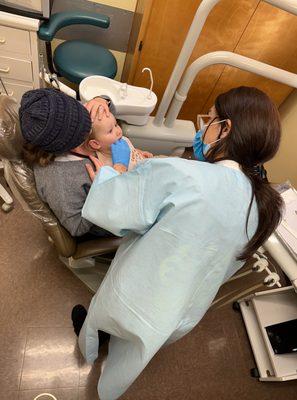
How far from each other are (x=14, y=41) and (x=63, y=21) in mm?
334

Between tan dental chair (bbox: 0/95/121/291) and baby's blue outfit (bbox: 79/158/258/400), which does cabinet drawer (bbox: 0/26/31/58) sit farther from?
baby's blue outfit (bbox: 79/158/258/400)

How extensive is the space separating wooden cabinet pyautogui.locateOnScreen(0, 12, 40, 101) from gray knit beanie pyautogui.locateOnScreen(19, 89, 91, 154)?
0.71 m

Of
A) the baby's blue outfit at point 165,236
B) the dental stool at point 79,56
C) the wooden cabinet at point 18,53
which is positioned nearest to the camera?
the baby's blue outfit at point 165,236

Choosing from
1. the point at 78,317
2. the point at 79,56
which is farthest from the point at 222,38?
the point at 78,317

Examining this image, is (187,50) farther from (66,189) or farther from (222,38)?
(66,189)

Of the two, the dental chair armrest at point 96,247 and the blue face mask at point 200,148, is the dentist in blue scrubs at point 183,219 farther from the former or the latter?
the dental chair armrest at point 96,247

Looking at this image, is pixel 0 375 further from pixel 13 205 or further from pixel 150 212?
pixel 150 212

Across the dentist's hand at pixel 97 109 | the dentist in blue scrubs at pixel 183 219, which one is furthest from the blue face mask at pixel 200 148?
the dentist's hand at pixel 97 109

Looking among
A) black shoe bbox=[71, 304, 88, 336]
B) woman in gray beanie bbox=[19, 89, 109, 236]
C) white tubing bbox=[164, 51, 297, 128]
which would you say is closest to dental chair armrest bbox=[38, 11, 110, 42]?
woman in gray beanie bbox=[19, 89, 109, 236]

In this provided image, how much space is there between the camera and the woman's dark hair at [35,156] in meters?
1.09

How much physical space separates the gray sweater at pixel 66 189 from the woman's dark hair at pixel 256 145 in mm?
530

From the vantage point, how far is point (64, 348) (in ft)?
5.11

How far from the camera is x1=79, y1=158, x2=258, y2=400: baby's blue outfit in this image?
0.83 metres

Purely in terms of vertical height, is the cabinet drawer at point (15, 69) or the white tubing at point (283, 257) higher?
the white tubing at point (283, 257)
